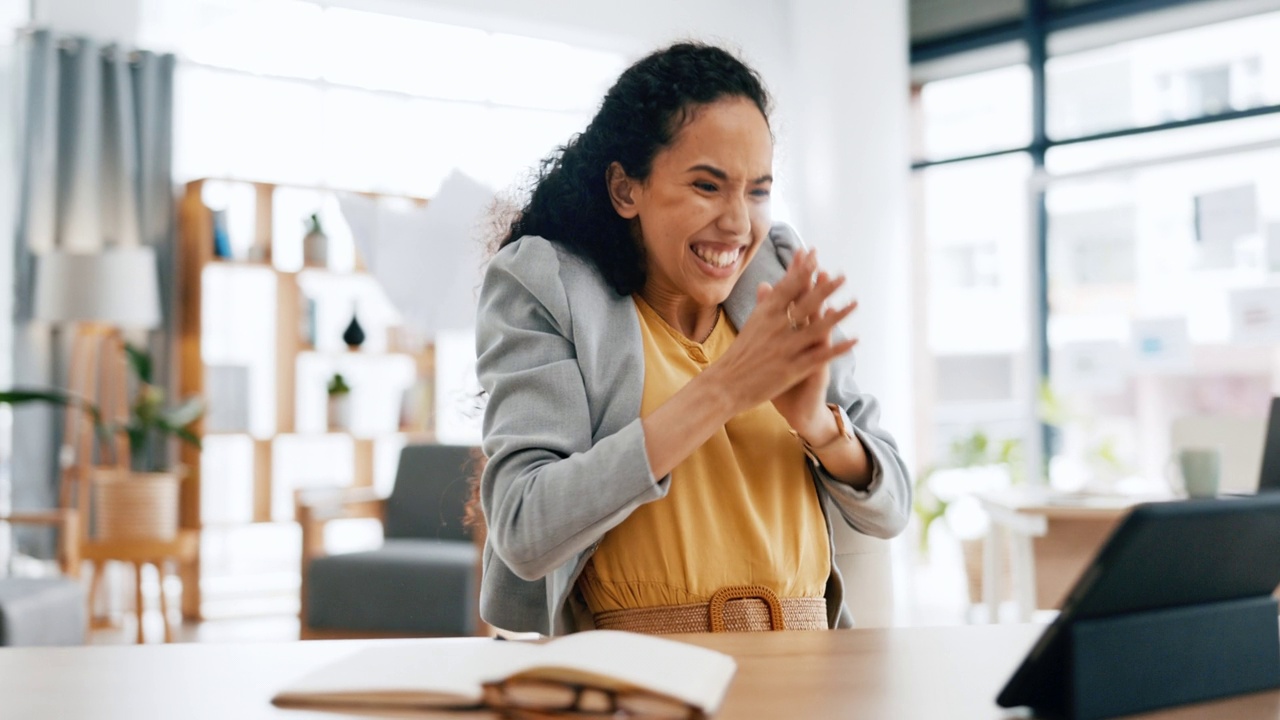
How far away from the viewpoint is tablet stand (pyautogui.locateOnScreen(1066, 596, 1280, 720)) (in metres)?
0.79

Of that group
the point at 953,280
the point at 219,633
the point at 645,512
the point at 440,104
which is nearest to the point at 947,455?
the point at 953,280

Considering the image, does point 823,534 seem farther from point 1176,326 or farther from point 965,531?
point 965,531

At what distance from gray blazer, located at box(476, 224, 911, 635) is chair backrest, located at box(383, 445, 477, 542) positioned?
2.82 m

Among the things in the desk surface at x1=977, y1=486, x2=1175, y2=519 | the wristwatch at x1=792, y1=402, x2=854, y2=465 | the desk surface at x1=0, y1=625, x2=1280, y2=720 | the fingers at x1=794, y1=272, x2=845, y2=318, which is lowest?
the desk surface at x1=977, y1=486, x2=1175, y2=519

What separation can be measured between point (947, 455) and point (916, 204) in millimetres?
1436

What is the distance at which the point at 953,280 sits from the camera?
6211 millimetres

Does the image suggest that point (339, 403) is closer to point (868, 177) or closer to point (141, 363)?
point (141, 363)

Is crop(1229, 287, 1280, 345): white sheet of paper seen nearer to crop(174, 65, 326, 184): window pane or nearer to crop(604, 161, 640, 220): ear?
crop(604, 161, 640, 220): ear

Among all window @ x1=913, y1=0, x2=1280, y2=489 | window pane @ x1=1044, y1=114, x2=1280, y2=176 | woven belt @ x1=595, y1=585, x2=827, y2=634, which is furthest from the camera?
window pane @ x1=1044, y1=114, x2=1280, y2=176

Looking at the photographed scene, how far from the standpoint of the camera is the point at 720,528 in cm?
134

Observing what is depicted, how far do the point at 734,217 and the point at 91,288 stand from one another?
395cm

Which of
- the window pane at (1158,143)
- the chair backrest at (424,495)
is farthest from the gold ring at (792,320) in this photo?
the window pane at (1158,143)

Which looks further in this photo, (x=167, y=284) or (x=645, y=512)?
(x=167, y=284)

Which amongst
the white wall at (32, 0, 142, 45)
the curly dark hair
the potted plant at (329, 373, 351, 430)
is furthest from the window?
the white wall at (32, 0, 142, 45)
